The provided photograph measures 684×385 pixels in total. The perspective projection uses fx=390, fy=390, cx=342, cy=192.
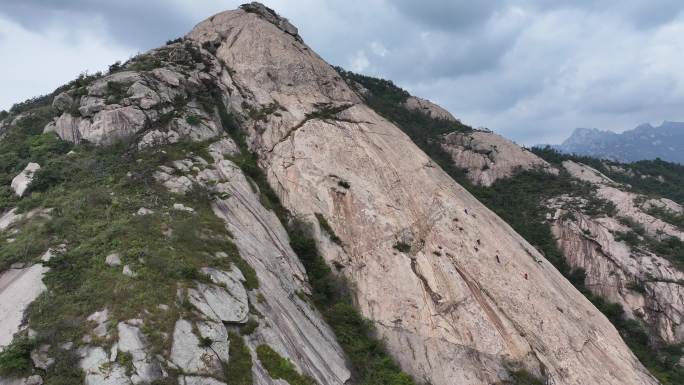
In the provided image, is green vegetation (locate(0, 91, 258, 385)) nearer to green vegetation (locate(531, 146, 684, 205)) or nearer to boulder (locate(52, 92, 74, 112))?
boulder (locate(52, 92, 74, 112))

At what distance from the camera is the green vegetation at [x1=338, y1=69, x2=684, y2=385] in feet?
110

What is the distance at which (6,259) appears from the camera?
17.0 meters

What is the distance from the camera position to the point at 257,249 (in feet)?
77.5

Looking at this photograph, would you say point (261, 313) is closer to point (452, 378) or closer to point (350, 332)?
point (350, 332)

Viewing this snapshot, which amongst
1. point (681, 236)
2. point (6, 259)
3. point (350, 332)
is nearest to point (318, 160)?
point (350, 332)

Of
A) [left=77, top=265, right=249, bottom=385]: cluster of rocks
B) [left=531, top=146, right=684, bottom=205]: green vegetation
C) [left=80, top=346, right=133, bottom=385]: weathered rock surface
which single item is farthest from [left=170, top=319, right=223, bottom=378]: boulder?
[left=531, top=146, right=684, bottom=205]: green vegetation

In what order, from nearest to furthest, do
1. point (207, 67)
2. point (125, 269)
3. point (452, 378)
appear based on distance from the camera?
point (125, 269), point (452, 378), point (207, 67)

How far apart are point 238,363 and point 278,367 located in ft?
6.96

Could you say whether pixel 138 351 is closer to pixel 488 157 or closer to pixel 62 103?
pixel 62 103

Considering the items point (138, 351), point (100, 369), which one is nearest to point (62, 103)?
point (138, 351)

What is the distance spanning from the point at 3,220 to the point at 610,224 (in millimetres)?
52777

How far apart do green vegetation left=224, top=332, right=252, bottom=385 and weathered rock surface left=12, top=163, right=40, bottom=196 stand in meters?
17.5

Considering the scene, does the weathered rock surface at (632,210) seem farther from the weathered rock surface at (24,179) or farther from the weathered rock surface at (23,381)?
the weathered rock surface at (24,179)

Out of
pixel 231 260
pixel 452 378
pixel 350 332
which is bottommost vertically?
pixel 452 378
